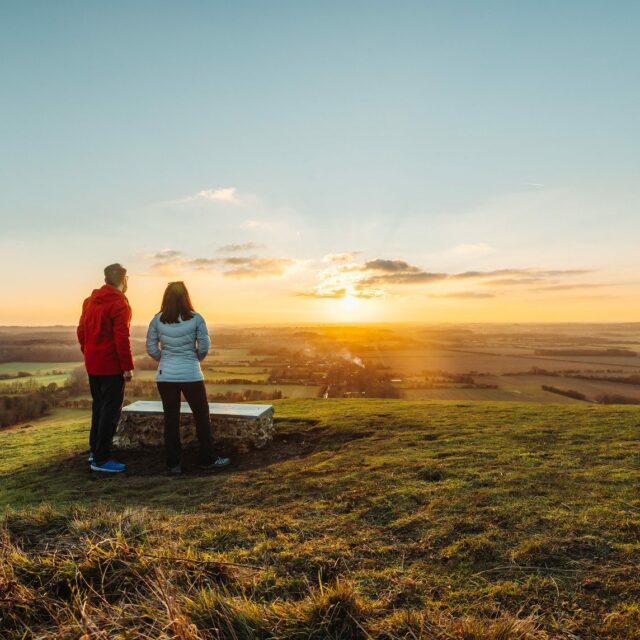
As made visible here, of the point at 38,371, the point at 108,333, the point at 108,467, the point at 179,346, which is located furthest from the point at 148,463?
the point at 38,371

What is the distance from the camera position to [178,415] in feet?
24.0

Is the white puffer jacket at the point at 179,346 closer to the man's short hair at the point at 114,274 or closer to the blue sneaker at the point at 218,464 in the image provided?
the man's short hair at the point at 114,274

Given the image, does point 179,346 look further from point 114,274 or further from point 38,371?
point 38,371

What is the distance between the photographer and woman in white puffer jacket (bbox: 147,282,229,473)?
707 centimetres

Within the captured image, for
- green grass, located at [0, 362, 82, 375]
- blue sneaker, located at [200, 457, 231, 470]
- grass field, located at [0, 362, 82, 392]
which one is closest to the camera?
blue sneaker, located at [200, 457, 231, 470]

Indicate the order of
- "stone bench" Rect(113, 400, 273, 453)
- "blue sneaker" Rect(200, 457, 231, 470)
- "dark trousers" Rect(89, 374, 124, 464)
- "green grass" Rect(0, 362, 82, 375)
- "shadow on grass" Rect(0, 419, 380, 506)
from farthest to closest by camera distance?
"green grass" Rect(0, 362, 82, 375)
"stone bench" Rect(113, 400, 273, 453)
"blue sneaker" Rect(200, 457, 231, 470)
"dark trousers" Rect(89, 374, 124, 464)
"shadow on grass" Rect(0, 419, 380, 506)

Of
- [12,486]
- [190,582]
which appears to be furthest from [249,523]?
[12,486]

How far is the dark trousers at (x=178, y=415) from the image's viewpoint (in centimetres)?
717

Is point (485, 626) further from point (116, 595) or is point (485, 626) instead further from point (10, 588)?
point (10, 588)

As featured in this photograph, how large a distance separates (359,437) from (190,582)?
6.16m

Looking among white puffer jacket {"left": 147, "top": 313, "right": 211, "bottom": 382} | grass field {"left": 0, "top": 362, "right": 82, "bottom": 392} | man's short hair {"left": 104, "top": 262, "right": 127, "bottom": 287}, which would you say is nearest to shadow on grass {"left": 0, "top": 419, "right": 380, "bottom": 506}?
white puffer jacket {"left": 147, "top": 313, "right": 211, "bottom": 382}

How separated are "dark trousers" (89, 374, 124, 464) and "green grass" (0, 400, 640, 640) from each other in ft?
2.08

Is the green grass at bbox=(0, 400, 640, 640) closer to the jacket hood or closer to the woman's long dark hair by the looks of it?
the woman's long dark hair

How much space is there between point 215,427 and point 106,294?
3.32m
